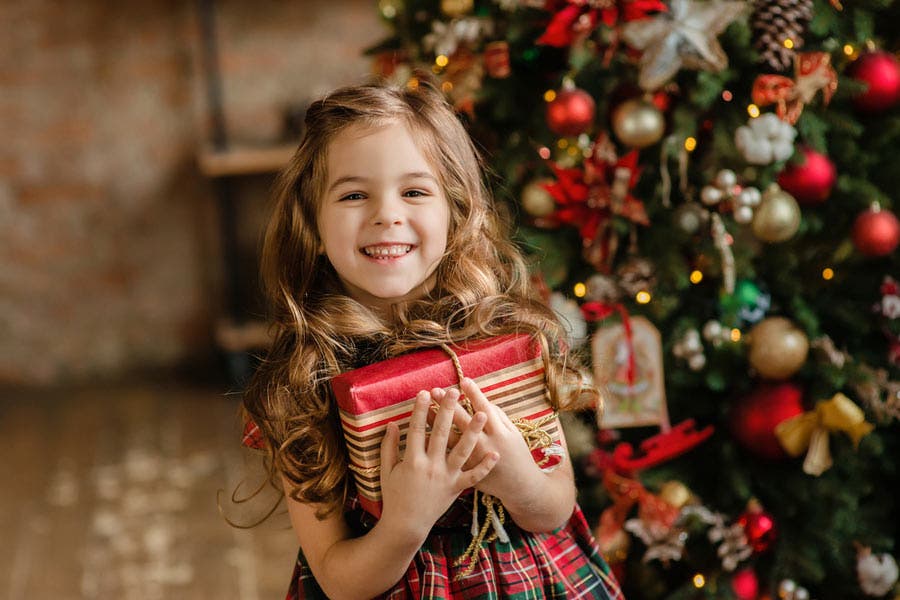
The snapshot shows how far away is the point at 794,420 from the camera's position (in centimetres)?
164

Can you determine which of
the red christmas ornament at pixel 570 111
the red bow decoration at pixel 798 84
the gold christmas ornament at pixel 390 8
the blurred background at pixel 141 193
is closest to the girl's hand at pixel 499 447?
the red christmas ornament at pixel 570 111

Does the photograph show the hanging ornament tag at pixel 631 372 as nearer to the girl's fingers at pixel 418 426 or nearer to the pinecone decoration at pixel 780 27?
the pinecone decoration at pixel 780 27

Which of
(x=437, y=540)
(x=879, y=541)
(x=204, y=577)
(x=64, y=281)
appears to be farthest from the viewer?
(x=64, y=281)

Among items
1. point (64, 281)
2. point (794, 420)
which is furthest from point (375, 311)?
point (64, 281)

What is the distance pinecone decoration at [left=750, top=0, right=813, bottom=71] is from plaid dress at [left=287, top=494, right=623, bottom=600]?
88 cm

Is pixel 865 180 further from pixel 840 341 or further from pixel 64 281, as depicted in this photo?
pixel 64 281

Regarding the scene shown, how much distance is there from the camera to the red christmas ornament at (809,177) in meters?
1.59

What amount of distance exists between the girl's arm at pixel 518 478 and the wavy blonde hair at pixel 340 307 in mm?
79

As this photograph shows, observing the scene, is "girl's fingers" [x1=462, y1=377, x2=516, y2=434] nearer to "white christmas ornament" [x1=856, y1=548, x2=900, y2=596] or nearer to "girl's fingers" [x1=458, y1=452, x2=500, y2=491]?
"girl's fingers" [x1=458, y1=452, x2=500, y2=491]

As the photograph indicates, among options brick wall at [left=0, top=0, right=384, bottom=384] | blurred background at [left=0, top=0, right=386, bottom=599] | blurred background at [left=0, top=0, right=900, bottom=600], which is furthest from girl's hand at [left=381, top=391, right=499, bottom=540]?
brick wall at [left=0, top=0, right=384, bottom=384]

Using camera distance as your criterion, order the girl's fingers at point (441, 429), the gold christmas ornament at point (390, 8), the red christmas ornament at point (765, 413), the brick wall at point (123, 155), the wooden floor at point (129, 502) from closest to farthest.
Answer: the girl's fingers at point (441, 429), the red christmas ornament at point (765, 413), the gold christmas ornament at point (390, 8), the wooden floor at point (129, 502), the brick wall at point (123, 155)

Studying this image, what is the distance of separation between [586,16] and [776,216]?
0.45 m

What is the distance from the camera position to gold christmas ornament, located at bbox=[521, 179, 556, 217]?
1.69 metres

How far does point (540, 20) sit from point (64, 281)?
258 centimetres
